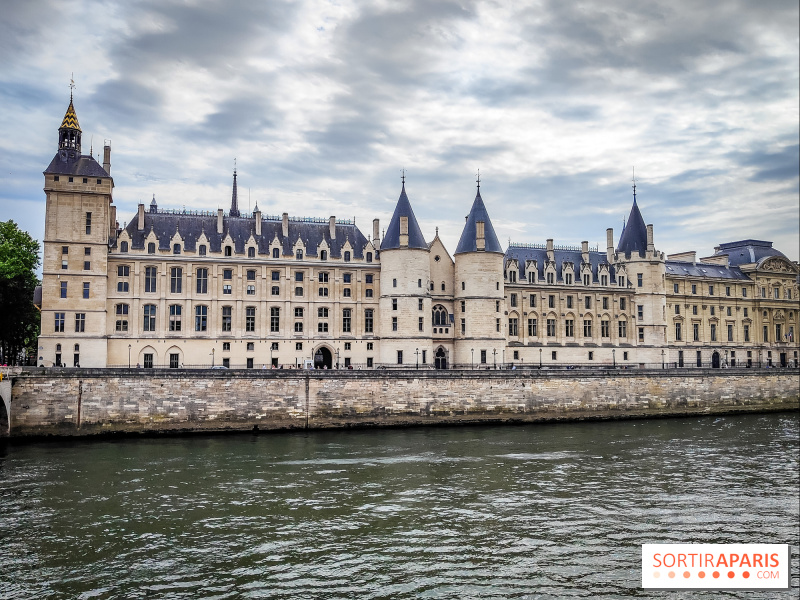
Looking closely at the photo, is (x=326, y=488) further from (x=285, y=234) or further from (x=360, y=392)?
(x=285, y=234)


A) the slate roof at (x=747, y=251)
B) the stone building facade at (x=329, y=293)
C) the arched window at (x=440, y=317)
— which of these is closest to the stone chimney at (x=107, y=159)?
the stone building facade at (x=329, y=293)

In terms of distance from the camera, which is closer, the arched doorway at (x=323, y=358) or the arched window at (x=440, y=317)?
the arched doorway at (x=323, y=358)

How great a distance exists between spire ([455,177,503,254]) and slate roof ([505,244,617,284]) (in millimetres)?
8238

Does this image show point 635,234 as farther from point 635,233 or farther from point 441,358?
point 441,358

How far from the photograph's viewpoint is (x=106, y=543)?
66.1ft

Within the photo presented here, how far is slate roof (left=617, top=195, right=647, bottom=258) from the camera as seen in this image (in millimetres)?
73125

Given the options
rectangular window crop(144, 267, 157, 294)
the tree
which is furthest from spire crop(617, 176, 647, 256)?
the tree

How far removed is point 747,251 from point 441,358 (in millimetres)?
44244

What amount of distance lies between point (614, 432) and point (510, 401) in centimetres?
837

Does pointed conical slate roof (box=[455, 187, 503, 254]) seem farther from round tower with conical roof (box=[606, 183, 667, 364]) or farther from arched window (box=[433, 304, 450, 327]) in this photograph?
round tower with conical roof (box=[606, 183, 667, 364])

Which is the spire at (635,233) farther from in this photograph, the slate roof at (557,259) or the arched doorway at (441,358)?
the arched doorway at (441,358)

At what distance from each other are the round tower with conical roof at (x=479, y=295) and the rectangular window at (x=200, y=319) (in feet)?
74.1

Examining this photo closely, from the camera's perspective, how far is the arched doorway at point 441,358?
209 feet

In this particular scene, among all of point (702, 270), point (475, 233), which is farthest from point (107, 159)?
point (702, 270)
